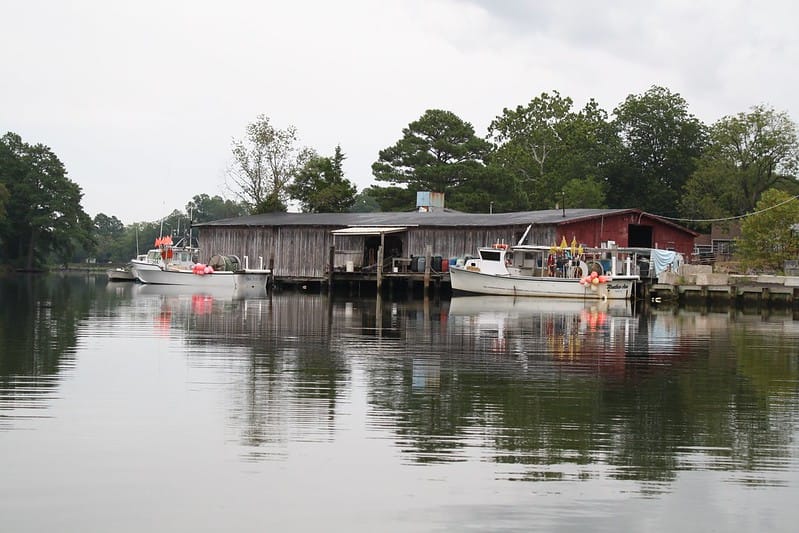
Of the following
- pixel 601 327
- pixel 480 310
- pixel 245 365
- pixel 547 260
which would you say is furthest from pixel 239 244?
pixel 245 365

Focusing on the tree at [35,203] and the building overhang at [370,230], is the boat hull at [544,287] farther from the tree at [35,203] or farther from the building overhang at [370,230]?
the tree at [35,203]

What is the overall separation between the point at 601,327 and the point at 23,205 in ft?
265

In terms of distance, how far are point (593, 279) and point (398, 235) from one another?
47.0 ft

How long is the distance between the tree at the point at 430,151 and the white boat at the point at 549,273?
32.0 metres

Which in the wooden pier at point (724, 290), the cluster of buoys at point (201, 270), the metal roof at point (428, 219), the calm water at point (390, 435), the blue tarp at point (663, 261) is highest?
the metal roof at point (428, 219)

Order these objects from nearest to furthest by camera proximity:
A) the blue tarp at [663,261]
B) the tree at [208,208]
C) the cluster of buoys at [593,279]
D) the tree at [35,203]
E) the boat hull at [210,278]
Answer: the cluster of buoys at [593,279], the blue tarp at [663,261], the boat hull at [210,278], the tree at [35,203], the tree at [208,208]

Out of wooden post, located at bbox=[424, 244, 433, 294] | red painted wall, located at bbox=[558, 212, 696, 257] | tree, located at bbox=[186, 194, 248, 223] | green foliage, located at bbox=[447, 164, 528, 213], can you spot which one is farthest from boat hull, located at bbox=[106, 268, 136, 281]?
tree, located at bbox=[186, 194, 248, 223]

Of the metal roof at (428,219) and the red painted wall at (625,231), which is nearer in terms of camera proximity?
the red painted wall at (625,231)

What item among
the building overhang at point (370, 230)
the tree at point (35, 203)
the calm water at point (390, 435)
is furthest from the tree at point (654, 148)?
the calm water at point (390, 435)

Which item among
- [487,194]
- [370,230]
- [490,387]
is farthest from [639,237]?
[490,387]

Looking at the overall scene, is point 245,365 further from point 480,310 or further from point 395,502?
point 480,310

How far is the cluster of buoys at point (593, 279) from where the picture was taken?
48.1 metres

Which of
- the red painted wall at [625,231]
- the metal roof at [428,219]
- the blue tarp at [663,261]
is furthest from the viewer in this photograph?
the metal roof at [428,219]

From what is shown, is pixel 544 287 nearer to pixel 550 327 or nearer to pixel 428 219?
pixel 428 219
